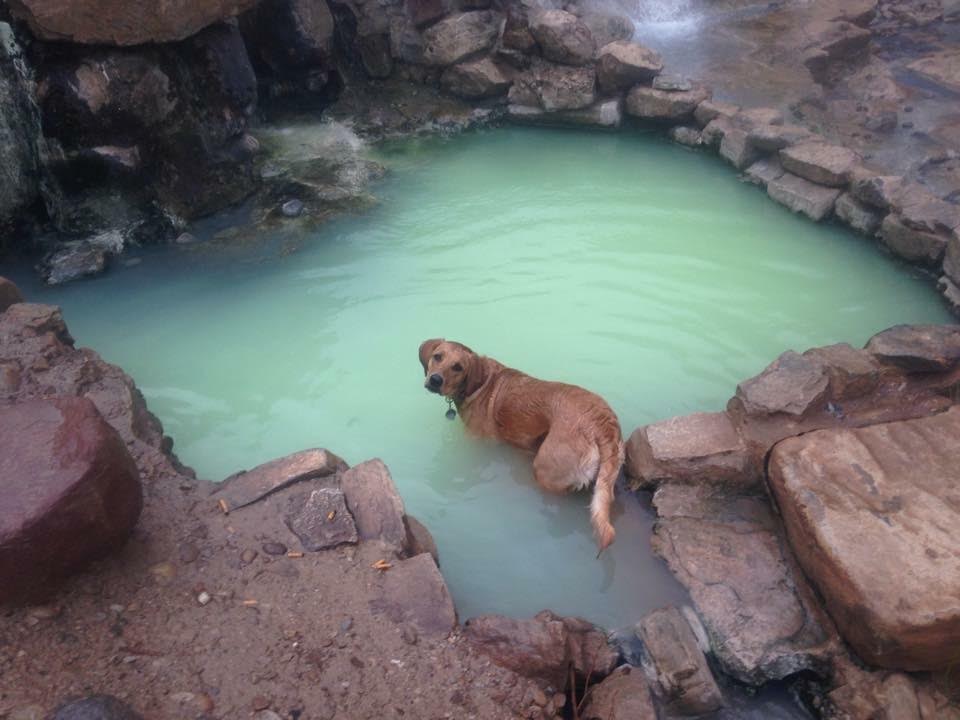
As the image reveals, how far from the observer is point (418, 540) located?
4.00 m

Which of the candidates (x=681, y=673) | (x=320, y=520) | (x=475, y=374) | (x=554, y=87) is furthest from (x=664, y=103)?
(x=681, y=673)

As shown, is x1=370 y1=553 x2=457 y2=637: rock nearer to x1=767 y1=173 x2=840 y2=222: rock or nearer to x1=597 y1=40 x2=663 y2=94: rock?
x1=767 y1=173 x2=840 y2=222: rock

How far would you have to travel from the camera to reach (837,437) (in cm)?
419

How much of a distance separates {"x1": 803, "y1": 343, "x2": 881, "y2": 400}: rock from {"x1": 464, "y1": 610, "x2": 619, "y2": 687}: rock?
8.03 ft

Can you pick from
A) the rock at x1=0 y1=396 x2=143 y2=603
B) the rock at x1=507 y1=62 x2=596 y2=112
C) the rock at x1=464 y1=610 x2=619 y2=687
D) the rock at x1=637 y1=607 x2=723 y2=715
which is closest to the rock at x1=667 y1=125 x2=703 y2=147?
the rock at x1=507 y1=62 x2=596 y2=112

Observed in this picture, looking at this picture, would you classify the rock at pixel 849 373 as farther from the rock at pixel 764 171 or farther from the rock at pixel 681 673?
the rock at pixel 764 171

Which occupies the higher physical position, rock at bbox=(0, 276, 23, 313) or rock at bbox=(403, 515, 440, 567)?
rock at bbox=(0, 276, 23, 313)

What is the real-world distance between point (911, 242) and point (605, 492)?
4738mm

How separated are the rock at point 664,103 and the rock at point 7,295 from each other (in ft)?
24.5

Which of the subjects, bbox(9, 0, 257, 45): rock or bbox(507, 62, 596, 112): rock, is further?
bbox(507, 62, 596, 112): rock

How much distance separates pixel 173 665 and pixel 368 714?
0.85 metres

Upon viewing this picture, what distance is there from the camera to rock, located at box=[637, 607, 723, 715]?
3424 mm

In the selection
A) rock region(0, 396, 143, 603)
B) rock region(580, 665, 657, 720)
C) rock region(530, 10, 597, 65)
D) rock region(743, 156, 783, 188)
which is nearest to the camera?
rock region(0, 396, 143, 603)

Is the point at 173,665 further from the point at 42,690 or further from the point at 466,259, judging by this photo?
the point at 466,259
